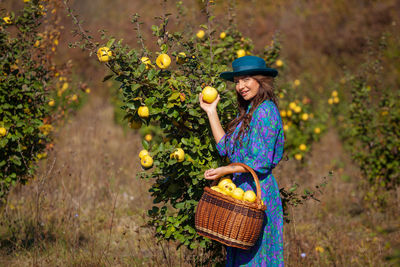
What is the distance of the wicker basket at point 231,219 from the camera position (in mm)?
1752

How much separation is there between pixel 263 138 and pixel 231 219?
0.47 metres

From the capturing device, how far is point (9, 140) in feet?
9.62

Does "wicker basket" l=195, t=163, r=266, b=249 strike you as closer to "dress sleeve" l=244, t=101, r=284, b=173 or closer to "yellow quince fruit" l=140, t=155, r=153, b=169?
"dress sleeve" l=244, t=101, r=284, b=173

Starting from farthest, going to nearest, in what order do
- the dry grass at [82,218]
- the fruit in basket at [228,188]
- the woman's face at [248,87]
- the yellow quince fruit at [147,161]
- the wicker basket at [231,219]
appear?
the dry grass at [82,218]
the woman's face at [248,87]
the yellow quince fruit at [147,161]
the fruit in basket at [228,188]
the wicker basket at [231,219]

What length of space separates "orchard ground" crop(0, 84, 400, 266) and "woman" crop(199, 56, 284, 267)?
0.65 metres

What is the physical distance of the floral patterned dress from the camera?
1.96 meters

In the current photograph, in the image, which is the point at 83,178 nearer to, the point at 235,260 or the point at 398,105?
the point at 235,260

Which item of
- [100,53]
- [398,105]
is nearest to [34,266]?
[100,53]

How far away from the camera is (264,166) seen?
1.93 metres

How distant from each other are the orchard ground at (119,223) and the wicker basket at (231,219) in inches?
32.3

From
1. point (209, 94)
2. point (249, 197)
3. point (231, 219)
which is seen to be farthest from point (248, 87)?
point (231, 219)

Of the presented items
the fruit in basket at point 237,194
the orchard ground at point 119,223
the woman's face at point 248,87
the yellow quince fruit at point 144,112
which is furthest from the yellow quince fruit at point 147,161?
the orchard ground at point 119,223

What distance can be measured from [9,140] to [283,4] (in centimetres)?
1190

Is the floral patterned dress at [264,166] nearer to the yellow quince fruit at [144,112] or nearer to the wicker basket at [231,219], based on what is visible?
the wicker basket at [231,219]
